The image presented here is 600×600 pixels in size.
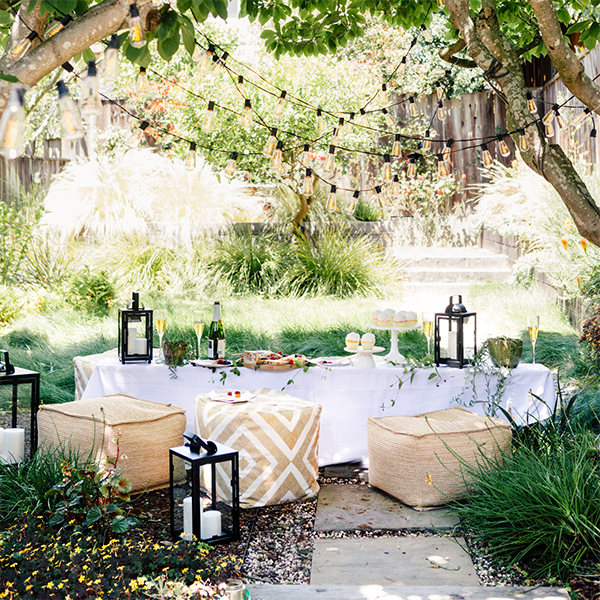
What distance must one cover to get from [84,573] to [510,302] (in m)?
5.80

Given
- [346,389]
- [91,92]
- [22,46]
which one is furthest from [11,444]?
[91,92]

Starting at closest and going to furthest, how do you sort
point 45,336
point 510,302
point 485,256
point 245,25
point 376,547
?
point 376,547 → point 45,336 → point 510,302 → point 485,256 → point 245,25

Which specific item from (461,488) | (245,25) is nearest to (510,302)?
(461,488)

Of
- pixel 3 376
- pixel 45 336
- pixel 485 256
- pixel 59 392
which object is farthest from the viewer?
pixel 485 256

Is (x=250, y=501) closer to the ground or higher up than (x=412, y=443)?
closer to the ground

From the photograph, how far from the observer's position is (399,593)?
235cm

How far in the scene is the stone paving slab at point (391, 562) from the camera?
2537 millimetres

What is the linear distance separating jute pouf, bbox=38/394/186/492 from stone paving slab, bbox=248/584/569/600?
1.20 m

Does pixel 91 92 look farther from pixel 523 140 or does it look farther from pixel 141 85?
pixel 523 140

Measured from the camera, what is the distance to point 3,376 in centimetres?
351

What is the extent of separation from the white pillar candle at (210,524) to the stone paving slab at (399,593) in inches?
19.7

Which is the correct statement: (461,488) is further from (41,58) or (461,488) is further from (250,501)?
(41,58)

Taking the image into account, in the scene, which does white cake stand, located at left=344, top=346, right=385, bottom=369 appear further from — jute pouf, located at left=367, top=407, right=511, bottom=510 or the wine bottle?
the wine bottle

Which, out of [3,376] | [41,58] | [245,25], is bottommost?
[3,376]
